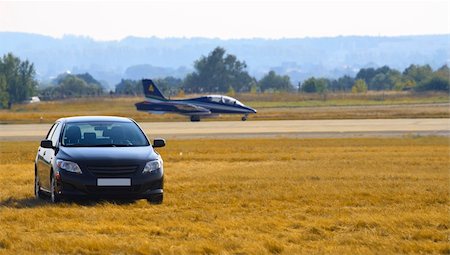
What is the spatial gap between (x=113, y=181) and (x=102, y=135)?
5.94ft

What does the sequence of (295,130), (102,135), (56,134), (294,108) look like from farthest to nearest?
(294,108) → (295,130) → (56,134) → (102,135)

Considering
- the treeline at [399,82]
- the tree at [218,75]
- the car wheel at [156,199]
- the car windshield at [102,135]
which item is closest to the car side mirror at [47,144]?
the car windshield at [102,135]

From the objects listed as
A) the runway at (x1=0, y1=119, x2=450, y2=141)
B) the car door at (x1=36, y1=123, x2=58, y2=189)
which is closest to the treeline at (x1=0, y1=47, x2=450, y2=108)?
the runway at (x1=0, y1=119, x2=450, y2=141)

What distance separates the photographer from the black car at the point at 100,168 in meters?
15.6

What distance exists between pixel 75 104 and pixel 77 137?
89.7m

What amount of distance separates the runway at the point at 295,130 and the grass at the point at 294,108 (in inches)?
374

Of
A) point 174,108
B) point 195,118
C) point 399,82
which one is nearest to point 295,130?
point 195,118

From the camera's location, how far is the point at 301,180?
21016mm

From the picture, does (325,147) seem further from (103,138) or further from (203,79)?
(203,79)

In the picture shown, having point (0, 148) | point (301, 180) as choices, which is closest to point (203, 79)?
point (0, 148)

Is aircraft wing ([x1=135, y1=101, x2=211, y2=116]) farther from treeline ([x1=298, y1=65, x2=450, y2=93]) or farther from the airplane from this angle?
treeline ([x1=298, y1=65, x2=450, y2=93])

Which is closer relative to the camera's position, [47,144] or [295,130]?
[47,144]

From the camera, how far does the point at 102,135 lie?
680 inches

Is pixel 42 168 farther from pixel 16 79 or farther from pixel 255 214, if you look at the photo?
pixel 16 79
